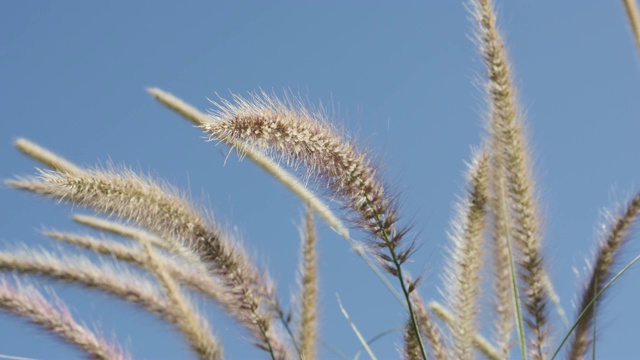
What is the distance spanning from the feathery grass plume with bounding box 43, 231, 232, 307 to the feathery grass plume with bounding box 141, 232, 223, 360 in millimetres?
112

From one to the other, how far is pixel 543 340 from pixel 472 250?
38cm

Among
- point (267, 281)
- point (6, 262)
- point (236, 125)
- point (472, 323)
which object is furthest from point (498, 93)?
point (6, 262)

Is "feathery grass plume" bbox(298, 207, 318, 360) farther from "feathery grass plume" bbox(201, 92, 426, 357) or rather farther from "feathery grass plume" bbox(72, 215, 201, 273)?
"feathery grass plume" bbox(201, 92, 426, 357)

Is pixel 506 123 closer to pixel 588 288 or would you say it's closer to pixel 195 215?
pixel 588 288

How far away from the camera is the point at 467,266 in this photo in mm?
3080

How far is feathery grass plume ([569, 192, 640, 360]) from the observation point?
9.43 feet

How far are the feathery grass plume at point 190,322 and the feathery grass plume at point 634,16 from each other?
A: 183 centimetres

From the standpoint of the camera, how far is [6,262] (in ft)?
11.4

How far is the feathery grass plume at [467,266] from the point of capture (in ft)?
9.98

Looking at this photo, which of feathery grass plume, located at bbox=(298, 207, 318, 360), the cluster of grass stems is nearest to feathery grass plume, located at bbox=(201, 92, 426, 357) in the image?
the cluster of grass stems

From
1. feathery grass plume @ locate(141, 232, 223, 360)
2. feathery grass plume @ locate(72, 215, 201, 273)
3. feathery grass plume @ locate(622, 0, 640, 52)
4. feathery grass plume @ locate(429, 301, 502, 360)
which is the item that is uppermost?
feathery grass plume @ locate(72, 215, 201, 273)

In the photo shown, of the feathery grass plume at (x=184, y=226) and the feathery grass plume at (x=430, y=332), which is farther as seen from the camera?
the feathery grass plume at (x=430, y=332)

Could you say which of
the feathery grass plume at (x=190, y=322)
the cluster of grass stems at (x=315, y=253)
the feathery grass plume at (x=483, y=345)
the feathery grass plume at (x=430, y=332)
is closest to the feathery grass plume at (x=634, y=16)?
the cluster of grass stems at (x=315, y=253)

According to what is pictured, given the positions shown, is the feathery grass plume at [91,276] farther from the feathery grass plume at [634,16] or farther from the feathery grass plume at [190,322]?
the feathery grass plume at [634,16]
